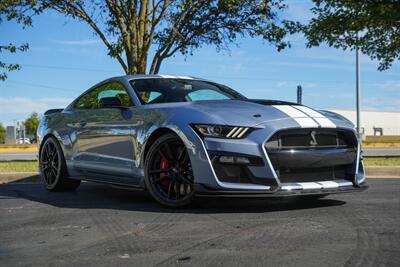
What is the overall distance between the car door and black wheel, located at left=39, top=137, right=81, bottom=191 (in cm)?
34

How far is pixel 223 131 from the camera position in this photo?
16.3ft

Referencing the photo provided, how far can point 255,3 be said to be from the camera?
12.4m

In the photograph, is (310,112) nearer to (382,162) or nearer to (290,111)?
(290,111)

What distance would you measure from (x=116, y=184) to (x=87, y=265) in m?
2.80

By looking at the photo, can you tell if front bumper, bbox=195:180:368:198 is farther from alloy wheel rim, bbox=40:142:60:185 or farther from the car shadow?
alloy wheel rim, bbox=40:142:60:185

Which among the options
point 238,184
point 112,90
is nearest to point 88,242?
point 238,184

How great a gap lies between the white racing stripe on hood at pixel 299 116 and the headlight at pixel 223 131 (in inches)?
19.6

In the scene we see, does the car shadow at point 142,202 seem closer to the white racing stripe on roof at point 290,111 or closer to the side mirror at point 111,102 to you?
the white racing stripe on roof at point 290,111

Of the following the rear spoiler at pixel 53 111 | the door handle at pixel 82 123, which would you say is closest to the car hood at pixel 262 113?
the door handle at pixel 82 123

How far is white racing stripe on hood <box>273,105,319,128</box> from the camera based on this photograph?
201 inches

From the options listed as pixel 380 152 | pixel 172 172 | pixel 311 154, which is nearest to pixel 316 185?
pixel 311 154

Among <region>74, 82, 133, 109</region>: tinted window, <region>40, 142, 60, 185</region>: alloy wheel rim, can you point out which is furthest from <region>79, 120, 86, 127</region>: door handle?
<region>40, 142, 60, 185</region>: alloy wheel rim

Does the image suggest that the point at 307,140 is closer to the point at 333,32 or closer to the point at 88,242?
the point at 88,242

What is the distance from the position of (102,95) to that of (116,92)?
1.32ft
